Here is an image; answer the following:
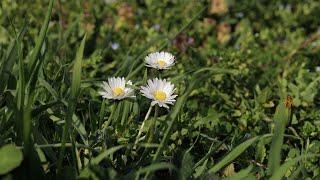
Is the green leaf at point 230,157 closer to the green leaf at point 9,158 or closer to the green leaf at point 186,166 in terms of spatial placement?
the green leaf at point 186,166

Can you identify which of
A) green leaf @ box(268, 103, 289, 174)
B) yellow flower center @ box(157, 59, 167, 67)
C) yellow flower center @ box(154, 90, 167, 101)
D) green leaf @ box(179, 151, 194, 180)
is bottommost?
green leaf @ box(179, 151, 194, 180)

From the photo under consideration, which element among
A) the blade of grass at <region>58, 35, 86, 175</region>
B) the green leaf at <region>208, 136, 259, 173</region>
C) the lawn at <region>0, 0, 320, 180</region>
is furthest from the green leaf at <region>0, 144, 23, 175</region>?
the green leaf at <region>208, 136, 259, 173</region>

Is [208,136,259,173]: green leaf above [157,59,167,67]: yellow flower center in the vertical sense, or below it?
below

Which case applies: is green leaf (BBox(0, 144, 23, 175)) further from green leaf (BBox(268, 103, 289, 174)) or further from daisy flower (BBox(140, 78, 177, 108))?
green leaf (BBox(268, 103, 289, 174))

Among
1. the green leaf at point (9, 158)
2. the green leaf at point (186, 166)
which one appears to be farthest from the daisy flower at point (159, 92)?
the green leaf at point (9, 158)

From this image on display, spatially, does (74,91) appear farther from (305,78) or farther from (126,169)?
(305,78)

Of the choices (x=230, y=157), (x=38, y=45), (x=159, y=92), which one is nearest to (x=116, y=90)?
(x=159, y=92)

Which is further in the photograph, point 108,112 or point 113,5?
point 113,5

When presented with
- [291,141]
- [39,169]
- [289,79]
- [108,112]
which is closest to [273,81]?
[289,79]
